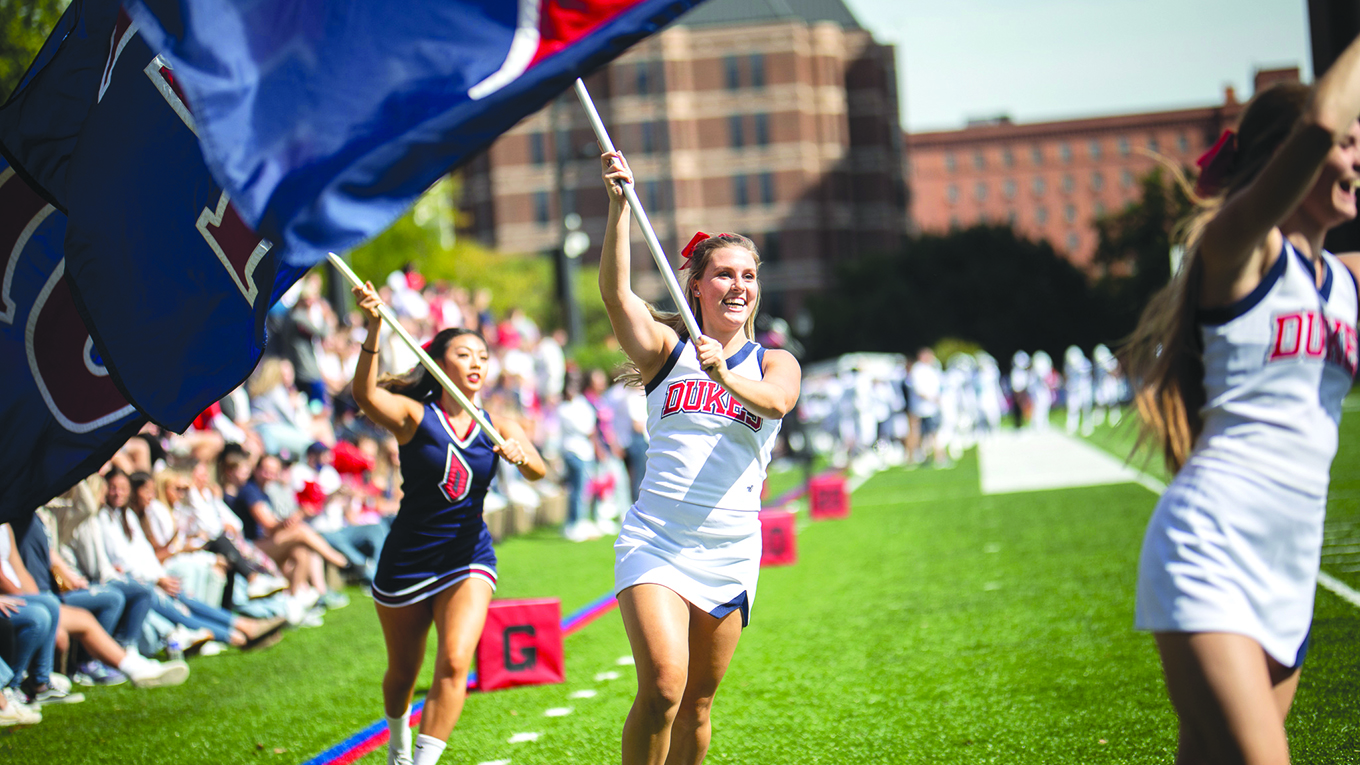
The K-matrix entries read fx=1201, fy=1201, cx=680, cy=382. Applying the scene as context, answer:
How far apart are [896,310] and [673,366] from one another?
6221 centimetres

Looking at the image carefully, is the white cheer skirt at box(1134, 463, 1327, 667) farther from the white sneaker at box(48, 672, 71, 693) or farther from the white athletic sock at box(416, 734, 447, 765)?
the white sneaker at box(48, 672, 71, 693)

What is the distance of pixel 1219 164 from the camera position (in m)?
3.05

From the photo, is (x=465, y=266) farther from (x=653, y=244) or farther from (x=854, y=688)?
(x=653, y=244)

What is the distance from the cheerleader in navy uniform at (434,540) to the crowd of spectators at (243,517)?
723mm

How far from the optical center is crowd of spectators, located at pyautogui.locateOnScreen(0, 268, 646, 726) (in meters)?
7.47

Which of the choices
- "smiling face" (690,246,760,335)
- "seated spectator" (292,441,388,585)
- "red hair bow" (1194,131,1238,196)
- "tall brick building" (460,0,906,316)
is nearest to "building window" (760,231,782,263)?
"tall brick building" (460,0,906,316)

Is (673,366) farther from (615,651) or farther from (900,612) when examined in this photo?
(900,612)

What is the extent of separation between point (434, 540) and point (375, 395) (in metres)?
0.65

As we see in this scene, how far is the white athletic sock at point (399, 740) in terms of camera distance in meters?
4.91

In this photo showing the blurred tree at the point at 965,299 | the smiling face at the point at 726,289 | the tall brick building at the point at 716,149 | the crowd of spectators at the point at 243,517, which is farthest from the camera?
the tall brick building at the point at 716,149

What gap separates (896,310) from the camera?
65.1 metres

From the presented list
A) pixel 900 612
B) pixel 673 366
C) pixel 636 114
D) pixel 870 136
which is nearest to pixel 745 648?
pixel 900 612

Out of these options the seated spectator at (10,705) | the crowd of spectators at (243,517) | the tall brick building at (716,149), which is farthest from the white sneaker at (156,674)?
the tall brick building at (716,149)

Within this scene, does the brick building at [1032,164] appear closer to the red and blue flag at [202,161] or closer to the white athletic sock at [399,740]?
the white athletic sock at [399,740]
